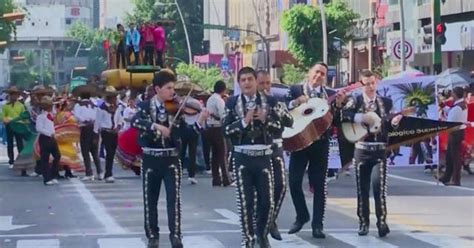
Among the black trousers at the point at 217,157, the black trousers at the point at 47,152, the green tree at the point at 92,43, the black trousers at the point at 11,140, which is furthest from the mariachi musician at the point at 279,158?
the green tree at the point at 92,43

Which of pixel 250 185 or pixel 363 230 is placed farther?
pixel 363 230

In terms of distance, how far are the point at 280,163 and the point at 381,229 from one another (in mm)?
1712

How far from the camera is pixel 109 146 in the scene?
26.3m

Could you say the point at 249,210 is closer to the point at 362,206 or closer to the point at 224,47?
the point at 362,206

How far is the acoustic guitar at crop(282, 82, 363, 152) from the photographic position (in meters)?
15.3

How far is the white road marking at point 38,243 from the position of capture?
1531 cm

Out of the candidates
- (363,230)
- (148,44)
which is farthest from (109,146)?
(148,44)

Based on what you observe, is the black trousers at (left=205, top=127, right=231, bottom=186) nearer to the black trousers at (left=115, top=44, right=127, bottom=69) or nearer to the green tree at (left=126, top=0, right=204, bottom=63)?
the black trousers at (left=115, top=44, right=127, bottom=69)

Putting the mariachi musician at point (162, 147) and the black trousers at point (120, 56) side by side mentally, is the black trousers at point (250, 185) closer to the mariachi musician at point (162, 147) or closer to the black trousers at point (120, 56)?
the mariachi musician at point (162, 147)

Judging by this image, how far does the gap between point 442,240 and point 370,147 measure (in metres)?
1.34

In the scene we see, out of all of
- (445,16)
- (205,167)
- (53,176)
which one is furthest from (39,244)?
(445,16)

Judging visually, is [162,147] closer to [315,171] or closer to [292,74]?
[315,171]

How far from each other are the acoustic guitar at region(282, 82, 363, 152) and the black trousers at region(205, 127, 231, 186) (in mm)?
9024

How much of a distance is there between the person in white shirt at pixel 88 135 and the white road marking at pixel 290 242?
11.4 m
